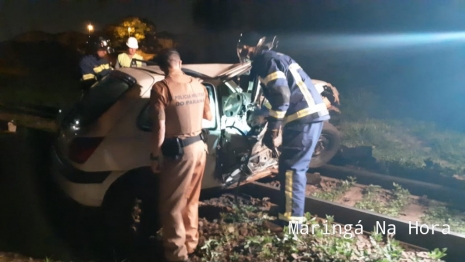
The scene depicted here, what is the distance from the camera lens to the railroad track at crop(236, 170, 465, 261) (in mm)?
2900

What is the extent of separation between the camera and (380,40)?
11.6 feet

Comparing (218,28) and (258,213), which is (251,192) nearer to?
(258,213)

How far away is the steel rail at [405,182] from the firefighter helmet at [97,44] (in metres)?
2.06

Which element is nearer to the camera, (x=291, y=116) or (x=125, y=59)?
(x=291, y=116)

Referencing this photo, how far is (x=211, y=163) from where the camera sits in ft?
9.63

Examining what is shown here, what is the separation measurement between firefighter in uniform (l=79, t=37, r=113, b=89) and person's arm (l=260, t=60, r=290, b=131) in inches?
47.9

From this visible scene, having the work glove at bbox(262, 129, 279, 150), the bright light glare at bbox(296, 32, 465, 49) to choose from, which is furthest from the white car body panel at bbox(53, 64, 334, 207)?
the bright light glare at bbox(296, 32, 465, 49)

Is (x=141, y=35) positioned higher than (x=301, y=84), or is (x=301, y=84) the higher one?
(x=141, y=35)

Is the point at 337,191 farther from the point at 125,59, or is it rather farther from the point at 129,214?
the point at 125,59

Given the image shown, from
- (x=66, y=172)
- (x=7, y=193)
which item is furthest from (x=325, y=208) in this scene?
(x=7, y=193)

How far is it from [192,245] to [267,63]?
4.60 feet

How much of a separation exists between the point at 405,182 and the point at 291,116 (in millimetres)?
1472

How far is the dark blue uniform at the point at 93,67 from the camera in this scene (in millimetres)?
3070

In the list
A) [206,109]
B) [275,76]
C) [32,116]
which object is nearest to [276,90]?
[275,76]
